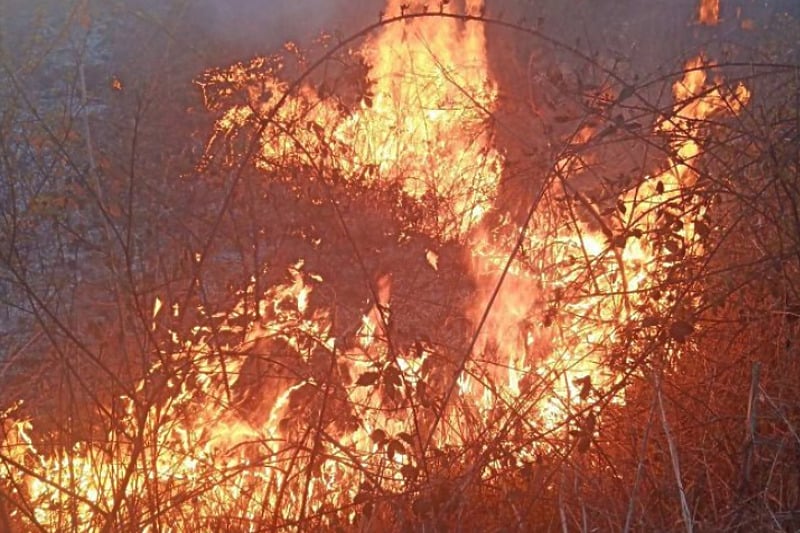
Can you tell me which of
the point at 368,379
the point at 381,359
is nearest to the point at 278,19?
the point at 381,359

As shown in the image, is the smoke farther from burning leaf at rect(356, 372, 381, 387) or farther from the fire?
burning leaf at rect(356, 372, 381, 387)

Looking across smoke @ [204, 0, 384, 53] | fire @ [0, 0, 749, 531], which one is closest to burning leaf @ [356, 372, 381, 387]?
fire @ [0, 0, 749, 531]

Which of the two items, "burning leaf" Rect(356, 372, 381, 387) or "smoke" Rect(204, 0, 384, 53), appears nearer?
"burning leaf" Rect(356, 372, 381, 387)

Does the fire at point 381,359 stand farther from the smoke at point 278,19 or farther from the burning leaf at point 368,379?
the smoke at point 278,19

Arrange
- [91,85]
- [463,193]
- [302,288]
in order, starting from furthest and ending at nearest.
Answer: [91,85] < [463,193] < [302,288]

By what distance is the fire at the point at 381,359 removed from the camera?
2.14m

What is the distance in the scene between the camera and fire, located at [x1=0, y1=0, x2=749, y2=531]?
214 cm

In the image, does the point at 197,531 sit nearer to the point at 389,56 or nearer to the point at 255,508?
the point at 255,508

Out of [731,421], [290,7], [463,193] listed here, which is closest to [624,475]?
[731,421]

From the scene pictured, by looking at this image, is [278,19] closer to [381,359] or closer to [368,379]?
[381,359]

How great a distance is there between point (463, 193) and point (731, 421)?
2.33m

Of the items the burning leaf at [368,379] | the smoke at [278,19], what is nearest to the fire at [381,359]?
the burning leaf at [368,379]

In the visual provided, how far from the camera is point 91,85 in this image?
7.99 metres

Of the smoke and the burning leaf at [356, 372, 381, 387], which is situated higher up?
the smoke
